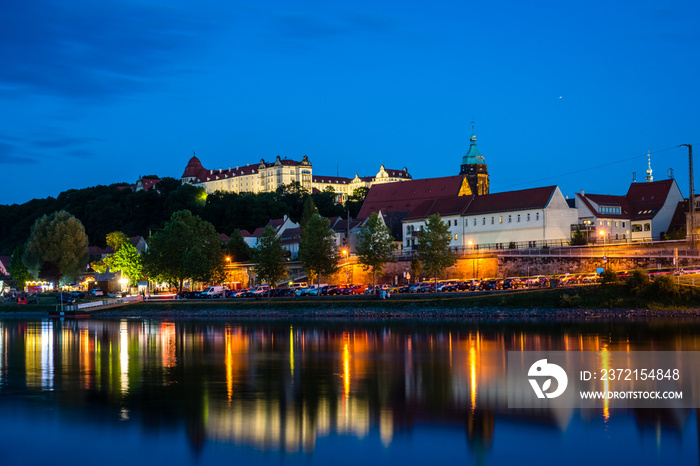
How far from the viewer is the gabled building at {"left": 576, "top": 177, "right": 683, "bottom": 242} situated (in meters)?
90.9

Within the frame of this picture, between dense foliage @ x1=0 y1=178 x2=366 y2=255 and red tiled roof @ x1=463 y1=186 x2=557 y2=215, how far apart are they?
58.1 metres

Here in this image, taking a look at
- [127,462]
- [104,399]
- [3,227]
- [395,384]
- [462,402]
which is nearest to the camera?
[127,462]

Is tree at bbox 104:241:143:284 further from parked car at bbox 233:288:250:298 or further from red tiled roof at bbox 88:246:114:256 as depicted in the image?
red tiled roof at bbox 88:246:114:256

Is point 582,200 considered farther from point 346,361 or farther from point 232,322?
point 346,361

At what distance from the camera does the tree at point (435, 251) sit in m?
76.7

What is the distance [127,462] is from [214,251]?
240ft

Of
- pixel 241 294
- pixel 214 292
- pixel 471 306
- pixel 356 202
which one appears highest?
pixel 356 202

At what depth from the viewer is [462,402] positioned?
23.7m

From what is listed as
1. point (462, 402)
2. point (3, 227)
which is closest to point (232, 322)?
point (462, 402)

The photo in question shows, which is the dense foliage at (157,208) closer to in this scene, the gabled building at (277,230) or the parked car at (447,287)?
the gabled building at (277,230)

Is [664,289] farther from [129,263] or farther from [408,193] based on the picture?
[129,263]

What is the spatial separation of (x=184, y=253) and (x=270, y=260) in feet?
35.3

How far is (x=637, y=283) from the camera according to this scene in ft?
186

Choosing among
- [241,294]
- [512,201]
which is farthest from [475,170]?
[241,294]
